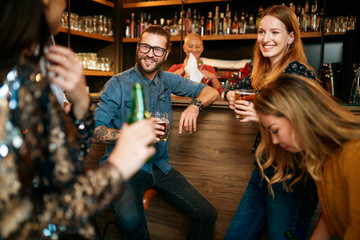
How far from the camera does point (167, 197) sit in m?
1.89

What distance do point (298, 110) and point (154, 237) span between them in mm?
1497

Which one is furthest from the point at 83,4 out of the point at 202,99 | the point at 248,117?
the point at 248,117

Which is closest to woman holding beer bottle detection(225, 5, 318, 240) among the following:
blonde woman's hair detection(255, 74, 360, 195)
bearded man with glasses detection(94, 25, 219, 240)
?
blonde woman's hair detection(255, 74, 360, 195)

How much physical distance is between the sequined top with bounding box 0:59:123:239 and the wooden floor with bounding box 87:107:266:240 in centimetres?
135

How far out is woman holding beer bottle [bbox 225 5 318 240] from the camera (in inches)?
56.1

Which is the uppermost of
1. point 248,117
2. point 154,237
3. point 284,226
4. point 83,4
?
point 83,4

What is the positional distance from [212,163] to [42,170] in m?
1.44

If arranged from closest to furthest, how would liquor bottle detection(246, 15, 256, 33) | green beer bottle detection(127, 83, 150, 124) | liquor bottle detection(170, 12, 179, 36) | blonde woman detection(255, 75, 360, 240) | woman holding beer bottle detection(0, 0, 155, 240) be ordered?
woman holding beer bottle detection(0, 0, 155, 240) → green beer bottle detection(127, 83, 150, 124) → blonde woman detection(255, 75, 360, 240) → liquor bottle detection(246, 15, 256, 33) → liquor bottle detection(170, 12, 179, 36)

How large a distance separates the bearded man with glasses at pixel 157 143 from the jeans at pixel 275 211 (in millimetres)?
276

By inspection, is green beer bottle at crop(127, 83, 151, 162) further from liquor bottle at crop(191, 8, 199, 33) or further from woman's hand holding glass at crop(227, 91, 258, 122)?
liquor bottle at crop(191, 8, 199, 33)

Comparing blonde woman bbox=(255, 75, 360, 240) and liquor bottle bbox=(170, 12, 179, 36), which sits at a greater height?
liquor bottle bbox=(170, 12, 179, 36)

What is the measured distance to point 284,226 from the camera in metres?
1.41

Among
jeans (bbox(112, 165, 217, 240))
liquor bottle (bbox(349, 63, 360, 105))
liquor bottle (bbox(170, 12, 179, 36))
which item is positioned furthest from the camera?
liquor bottle (bbox(170, 12, 179, 36))

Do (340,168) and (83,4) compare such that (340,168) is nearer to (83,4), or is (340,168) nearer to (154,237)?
(154,237)
